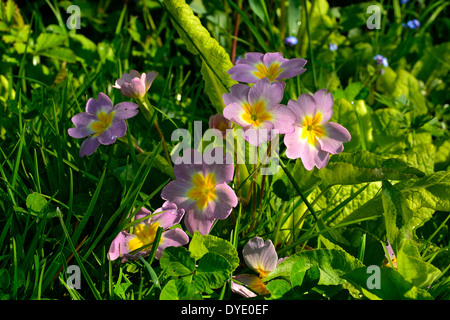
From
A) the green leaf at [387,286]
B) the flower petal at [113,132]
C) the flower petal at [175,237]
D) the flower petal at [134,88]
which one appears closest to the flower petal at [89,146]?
the flower petal at [113,132]

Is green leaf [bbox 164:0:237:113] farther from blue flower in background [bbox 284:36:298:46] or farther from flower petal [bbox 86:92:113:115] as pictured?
blue flower in background [bbox 284:36:298:46]

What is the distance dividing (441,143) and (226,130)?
0.85 m

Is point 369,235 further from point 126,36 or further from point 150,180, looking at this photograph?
point 126,36

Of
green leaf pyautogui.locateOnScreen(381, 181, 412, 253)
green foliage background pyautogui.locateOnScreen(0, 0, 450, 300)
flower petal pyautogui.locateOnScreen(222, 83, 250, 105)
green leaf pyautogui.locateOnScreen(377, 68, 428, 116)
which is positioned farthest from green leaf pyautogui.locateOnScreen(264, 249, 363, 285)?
green leaf pyautogui.locateOnScreen(377, 68, 428, 116)

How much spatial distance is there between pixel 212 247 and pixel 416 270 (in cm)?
39

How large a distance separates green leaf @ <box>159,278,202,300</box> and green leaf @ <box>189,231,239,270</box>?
94mm

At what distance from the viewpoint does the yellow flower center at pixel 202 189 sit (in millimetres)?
1046

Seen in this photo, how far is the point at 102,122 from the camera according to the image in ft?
3.69

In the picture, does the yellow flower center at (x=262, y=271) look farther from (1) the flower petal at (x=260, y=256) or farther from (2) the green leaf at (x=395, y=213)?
(2) the green leaf at (x=395, y=213)

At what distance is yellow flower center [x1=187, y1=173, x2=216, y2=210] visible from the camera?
3.43 ft

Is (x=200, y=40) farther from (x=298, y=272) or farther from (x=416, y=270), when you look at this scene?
(x=416, y=270)

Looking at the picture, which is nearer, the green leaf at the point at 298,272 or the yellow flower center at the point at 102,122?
the green leaf at the point at 298,272

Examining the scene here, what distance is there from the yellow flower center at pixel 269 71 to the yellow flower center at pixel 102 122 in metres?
0.33
